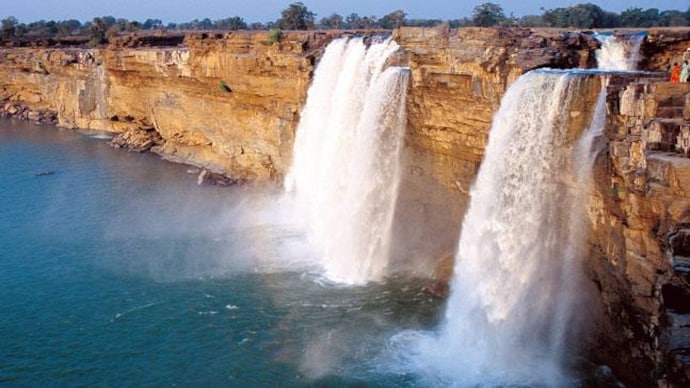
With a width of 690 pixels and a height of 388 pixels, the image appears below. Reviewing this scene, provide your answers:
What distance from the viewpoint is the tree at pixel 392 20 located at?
40094 millimetres

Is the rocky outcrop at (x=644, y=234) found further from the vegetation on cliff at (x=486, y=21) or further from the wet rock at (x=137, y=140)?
the wet rock at (x=137, y=140)

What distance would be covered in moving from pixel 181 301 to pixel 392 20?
1210 inches

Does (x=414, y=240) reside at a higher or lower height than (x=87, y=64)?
lower

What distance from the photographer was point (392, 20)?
41.8m

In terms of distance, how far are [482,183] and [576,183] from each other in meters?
2.48

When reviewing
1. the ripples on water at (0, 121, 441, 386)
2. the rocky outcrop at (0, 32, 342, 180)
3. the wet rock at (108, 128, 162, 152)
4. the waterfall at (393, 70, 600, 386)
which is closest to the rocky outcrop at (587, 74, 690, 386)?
the waterfall at (393, 70, 600, 386)

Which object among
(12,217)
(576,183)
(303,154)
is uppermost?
(576,183)

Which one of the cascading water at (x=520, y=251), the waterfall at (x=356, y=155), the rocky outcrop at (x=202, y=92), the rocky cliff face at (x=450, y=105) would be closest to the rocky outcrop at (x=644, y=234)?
the cascading water at (x=520, y=251)

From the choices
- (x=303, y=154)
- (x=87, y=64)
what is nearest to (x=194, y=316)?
(x=303, y=154)

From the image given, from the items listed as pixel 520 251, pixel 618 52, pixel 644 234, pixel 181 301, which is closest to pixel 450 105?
pixel 618 52

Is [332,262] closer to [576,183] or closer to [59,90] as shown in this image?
[576,183]

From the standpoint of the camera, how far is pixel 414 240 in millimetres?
17844

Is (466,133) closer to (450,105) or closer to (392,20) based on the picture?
(450,105)

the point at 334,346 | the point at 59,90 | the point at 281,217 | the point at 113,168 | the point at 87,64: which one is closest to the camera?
the point at 334,346
